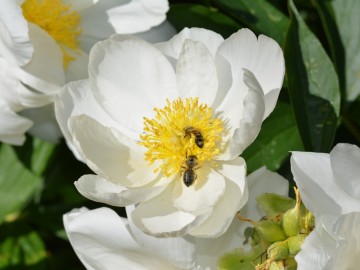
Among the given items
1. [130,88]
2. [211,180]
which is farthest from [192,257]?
A: [130,88]

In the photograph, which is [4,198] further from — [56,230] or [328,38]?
[328,38]

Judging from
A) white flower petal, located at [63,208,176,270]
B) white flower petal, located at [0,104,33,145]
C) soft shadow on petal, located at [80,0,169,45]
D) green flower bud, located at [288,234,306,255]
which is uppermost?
green flower bud, located at [288,234,306,255]

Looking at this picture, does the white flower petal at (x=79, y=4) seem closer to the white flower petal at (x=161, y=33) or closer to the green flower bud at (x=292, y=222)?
the white flower petal at (x=161, y=33)

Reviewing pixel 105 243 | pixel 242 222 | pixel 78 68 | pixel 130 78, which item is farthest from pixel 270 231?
pixel 78 68

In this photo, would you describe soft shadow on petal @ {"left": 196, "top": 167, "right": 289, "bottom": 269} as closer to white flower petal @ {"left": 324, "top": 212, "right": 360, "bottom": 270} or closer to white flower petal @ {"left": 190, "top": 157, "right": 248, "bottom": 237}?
white flower petal @ {"left": 190, "top": 157, "right": 248, "bottom": 237}

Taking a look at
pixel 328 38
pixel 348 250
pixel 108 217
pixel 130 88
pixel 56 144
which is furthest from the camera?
pixel 56 144

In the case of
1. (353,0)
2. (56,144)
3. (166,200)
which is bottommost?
(56,144)

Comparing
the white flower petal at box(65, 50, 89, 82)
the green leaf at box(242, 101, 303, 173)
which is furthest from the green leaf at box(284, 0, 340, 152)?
the white flower petal at box(65, 50, 89, 82)
